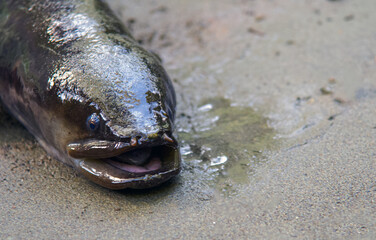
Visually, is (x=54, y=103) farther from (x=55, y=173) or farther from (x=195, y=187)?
(x=195, y=187)

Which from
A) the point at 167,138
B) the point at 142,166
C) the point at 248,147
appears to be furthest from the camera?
A: the point at 248,147

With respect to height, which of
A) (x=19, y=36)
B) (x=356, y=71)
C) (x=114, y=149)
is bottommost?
(x=356, y=71)

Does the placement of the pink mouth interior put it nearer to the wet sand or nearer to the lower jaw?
the lower jaw

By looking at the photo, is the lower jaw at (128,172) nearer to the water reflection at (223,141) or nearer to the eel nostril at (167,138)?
the eel nostril at (167,138)

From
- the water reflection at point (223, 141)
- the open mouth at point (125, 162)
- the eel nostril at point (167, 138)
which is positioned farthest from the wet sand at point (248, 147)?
the eel nostril at point (167, 138)

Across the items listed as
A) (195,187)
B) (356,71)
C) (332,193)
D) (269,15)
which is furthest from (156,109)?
(269,15)

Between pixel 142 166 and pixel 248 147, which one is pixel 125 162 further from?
pixel 248 147

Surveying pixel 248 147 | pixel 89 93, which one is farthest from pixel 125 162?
pixel 248 147
